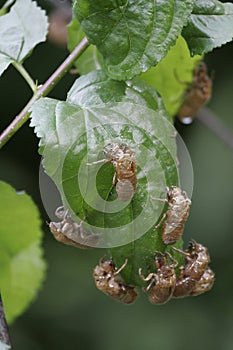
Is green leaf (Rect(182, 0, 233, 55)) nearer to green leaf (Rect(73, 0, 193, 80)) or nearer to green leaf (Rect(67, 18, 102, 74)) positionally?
green leaf (Rect(73, 0, 193, 80))

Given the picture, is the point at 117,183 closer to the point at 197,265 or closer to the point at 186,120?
the point at 197,265

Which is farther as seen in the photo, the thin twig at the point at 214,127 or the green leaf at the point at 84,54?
the thin twig at the point at 214,127

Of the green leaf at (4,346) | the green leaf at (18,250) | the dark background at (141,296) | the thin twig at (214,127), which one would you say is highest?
the green leaf at (4,346)

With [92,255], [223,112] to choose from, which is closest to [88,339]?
[92,255]

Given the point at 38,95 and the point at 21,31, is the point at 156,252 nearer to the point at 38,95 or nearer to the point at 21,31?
the point at 38,95

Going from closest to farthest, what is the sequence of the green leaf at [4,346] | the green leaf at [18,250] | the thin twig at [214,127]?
the green leaf at [4,346] → the green leaf at [18,250] → the thin twig at [214,127]

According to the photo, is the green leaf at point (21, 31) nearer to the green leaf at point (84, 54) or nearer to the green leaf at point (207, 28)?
the green leaf at point (84, 54)

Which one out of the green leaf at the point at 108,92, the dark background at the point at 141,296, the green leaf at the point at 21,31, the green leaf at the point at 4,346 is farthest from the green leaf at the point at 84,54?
the dark background at the point at 141,296
